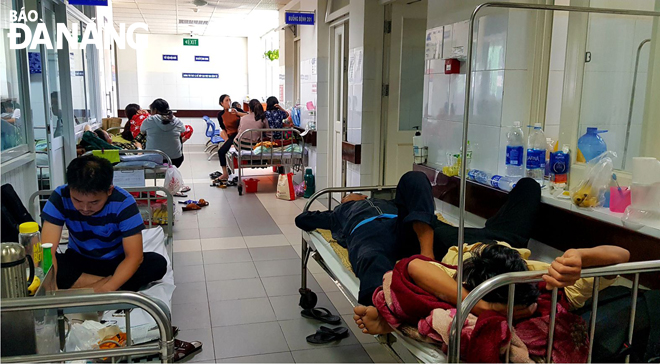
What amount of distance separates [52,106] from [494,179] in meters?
4.74

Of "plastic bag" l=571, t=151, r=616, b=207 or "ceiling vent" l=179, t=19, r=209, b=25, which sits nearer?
"plastic bag" l=571, t=151, r=616, b=207

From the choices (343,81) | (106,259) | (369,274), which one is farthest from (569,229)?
(343,81)

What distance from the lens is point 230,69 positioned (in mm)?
14430

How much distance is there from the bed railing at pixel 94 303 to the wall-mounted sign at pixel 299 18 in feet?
18.5

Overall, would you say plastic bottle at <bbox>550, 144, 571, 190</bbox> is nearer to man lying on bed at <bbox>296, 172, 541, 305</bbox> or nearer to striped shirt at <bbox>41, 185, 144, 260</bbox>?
man lying on bed at <bbox>296, 172, 541, 305</bbox>

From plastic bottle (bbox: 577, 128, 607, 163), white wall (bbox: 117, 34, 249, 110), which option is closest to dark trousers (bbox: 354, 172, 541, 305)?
plastic bottle (bbox: 577, 128, 607, 163)

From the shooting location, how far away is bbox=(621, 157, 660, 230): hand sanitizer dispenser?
2.20 metres

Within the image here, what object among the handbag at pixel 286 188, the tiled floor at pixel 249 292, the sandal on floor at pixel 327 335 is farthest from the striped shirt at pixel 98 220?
the handbag at pixel 286 188

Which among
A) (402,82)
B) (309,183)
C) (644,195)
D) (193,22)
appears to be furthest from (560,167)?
(193,22)

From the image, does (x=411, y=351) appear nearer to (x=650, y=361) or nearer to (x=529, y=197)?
(x=650, y=361)

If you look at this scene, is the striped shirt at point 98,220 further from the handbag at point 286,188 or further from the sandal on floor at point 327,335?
the handbag at point 286,188

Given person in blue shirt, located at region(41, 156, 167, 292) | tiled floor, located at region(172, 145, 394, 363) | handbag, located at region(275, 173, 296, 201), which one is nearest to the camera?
person in blue shirt, located at region(41, 156, 167, 292)

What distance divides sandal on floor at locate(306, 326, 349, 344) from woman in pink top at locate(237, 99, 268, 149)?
475cm

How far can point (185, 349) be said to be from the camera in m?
2.83
